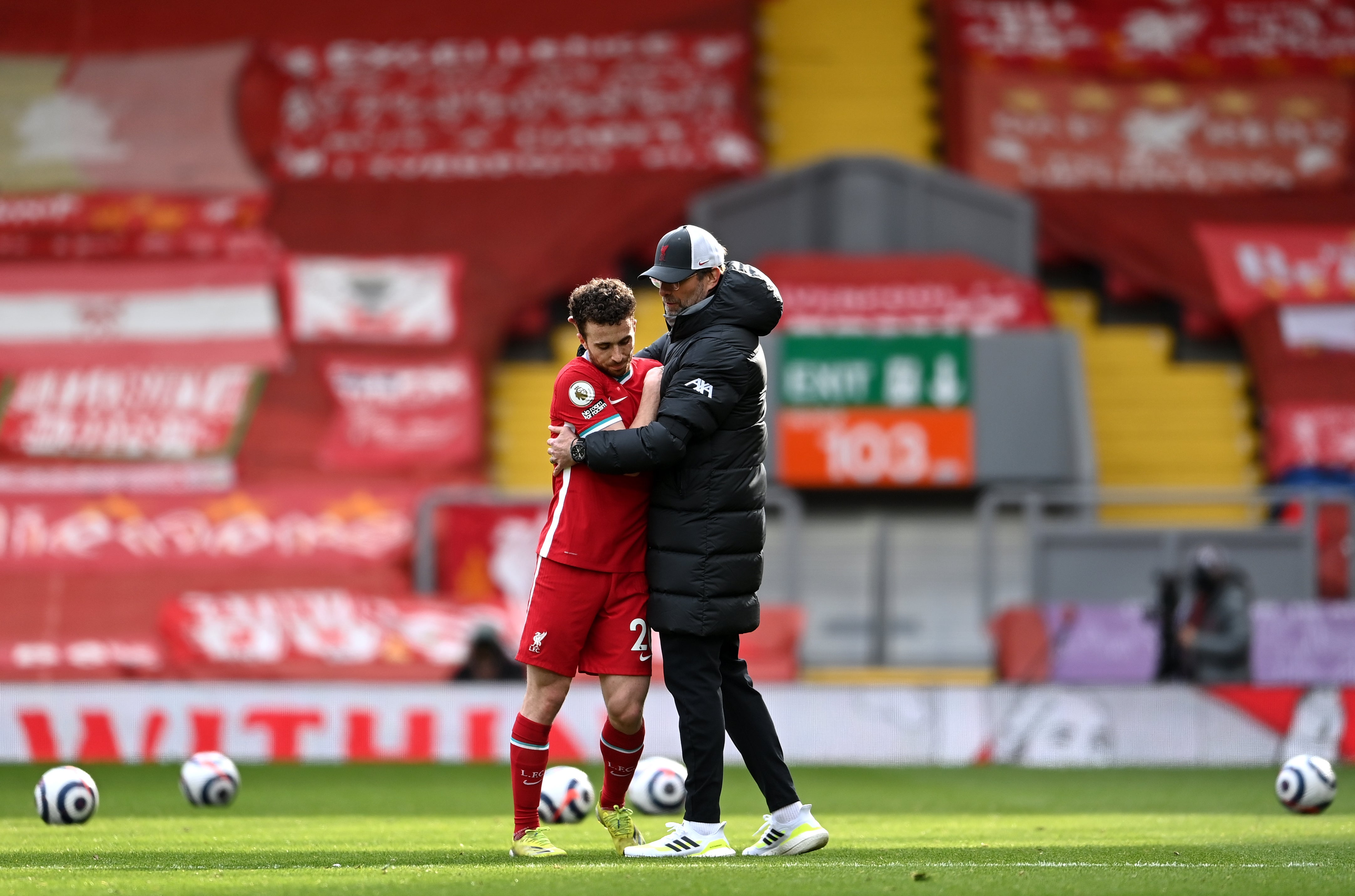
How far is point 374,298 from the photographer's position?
1839cm

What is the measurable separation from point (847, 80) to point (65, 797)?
15841mm

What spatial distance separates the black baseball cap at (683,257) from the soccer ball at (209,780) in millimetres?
4016

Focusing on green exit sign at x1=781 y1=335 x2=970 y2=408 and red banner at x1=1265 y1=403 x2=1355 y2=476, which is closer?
green exit sign at x1=781 y1=335 x2=970 y2=408

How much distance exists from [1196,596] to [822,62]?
10.7 m

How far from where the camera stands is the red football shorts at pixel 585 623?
19.2ft

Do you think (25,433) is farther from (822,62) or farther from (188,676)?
(822,62)

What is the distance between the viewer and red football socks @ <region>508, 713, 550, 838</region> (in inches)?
234

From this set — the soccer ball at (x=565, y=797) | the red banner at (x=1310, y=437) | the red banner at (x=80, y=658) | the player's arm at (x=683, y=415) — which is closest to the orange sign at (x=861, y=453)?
the red banner at (x=1310, y=437)

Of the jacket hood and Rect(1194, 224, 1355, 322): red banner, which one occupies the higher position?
Rect(1194, 224, 1355, 322): red banner

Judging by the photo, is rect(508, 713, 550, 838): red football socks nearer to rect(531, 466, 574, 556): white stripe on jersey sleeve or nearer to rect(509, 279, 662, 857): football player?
rect(509, 279, 662, 857): football player

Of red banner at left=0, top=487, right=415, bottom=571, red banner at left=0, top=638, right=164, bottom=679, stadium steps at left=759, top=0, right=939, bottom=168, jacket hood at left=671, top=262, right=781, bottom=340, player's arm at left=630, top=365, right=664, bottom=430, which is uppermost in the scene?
stadium steps at left=759, top=0, right=939, bottom=168

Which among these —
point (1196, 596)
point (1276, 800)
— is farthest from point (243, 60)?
point (1276, 800)

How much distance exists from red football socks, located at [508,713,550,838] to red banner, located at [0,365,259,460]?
11824mm

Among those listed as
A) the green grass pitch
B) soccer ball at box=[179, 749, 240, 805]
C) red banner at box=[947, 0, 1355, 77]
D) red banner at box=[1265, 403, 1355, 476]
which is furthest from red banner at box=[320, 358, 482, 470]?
soccer ball at box=[179, 749, 240, 805]
